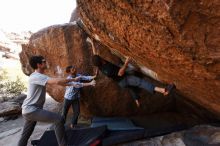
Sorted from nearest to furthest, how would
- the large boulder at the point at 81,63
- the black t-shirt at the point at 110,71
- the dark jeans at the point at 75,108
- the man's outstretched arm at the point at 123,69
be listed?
1. the man's outstretched arm at the point at 123,69
2. the black t-shirt at the point at 110,71
3. the dark jeans at the point at 75,108
4. the large boulder at the point at 81,63

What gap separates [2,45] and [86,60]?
864 inches

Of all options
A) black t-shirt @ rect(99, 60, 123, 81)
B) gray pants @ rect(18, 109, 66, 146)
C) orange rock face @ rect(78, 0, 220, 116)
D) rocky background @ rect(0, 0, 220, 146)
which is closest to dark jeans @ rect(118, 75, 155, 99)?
black t-shirt @ rect(99, 60, 123, 81)

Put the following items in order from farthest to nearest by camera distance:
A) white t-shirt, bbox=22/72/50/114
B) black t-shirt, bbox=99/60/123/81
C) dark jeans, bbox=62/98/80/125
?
dark jeans, bbox=62/98/80/125
black t-shirt, bbox=99/60/123/81
white t-shirt, bbox=22/72/50/114

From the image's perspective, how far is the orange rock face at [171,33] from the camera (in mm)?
3558

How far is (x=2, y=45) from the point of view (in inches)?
1096

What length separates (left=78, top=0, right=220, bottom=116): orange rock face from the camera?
356 centimetres

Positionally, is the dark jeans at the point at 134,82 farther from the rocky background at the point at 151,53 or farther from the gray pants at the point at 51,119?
the gray pants at the point at 51,119

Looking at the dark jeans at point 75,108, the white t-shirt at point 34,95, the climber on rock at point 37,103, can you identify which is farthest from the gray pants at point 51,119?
the dark jeans at point 75,108

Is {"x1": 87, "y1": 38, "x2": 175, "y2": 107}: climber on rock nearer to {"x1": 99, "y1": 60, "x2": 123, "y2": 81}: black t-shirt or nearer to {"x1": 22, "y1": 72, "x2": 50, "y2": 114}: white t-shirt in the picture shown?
{"x1": 99, "y1": 60, "x2": 123, "y2": 81}: black t-shirt

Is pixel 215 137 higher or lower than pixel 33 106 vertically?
lower

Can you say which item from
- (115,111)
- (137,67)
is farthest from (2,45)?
(137,67)

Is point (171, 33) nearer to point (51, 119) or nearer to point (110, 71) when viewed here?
point (110, 71)

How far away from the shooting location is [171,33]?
3.95m

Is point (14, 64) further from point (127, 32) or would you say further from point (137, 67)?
point (127, 32)
